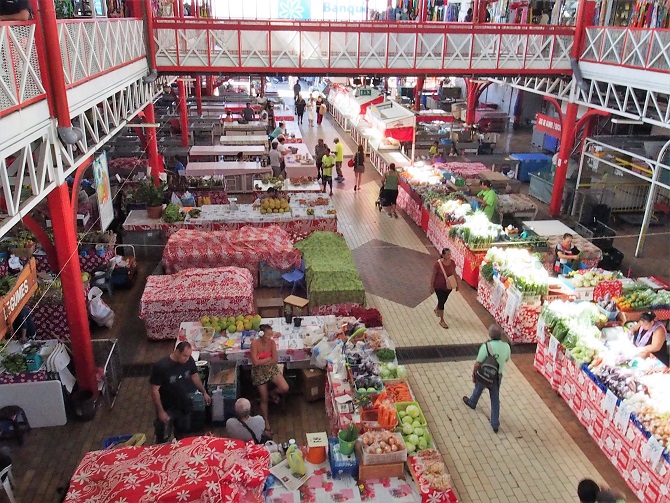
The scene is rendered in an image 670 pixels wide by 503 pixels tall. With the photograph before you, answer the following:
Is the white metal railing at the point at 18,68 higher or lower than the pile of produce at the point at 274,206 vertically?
higher

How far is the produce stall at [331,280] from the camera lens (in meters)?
11.6

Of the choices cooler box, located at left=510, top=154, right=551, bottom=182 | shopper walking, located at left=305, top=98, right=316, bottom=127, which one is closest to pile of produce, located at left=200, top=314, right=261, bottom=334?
cooler box, located at left=510, top=154, right=551, bottom=182

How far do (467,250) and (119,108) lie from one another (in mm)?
8562

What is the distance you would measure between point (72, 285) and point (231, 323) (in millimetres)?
2678

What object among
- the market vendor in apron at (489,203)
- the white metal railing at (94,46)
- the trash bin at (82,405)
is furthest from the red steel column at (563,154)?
the trash bin at (82,405)

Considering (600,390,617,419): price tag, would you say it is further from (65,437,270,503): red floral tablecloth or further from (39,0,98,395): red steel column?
(39,0,98,395): red steel column

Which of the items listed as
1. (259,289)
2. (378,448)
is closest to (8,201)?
(378,448)

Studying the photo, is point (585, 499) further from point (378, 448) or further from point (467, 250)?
point (467, 250)

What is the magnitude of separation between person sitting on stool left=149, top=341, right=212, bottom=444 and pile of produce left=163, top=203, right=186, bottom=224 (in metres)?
7.19

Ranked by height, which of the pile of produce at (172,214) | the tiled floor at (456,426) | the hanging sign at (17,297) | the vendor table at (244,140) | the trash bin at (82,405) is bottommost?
the tiled floor at (456,426)

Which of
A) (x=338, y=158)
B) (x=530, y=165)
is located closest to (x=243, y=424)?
(x=338, y=158)

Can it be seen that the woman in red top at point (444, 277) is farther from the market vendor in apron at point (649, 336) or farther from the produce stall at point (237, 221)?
the produce stall at point (237, 221)

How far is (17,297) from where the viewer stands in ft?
27.8

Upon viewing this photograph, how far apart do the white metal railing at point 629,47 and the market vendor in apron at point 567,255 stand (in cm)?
481
